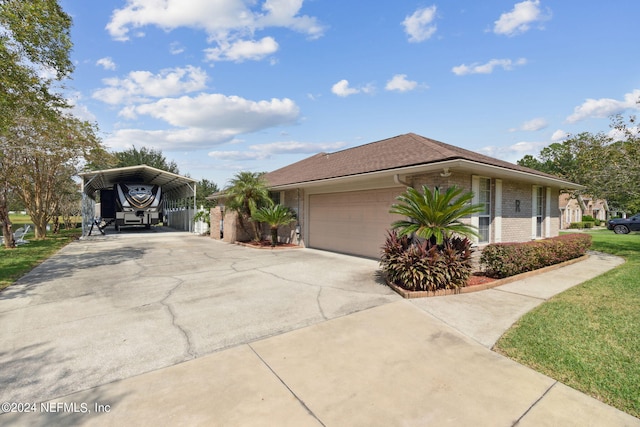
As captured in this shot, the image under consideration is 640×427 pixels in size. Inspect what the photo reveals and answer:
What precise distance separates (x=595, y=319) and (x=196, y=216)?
69.1ft

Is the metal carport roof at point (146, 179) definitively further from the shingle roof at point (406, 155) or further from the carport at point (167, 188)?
the shingle roof at point (406, 155)

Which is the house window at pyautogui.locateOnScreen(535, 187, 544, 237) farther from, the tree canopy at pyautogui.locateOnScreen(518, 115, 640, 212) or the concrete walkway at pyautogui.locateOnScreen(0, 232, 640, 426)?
the concrete walkway at pyautogui.locateOnScreen(0, 232, 640, 426)

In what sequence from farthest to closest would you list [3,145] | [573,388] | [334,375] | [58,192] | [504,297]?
1. [58,192]
2. [3,145]
3. [504,297]
4. [334,375]
5. [573,388]

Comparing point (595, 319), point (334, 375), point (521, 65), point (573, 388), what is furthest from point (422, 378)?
point (521, 65)

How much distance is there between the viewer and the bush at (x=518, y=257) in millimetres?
7117

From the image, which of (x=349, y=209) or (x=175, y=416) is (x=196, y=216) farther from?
(x=175, y=416)

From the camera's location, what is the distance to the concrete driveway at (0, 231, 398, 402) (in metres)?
3.34

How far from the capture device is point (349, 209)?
11289 millimetres

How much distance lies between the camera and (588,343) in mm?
3814

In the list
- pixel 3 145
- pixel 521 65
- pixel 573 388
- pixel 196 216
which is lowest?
pixel 573 388

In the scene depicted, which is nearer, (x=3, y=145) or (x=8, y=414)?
(x=8, y=414)

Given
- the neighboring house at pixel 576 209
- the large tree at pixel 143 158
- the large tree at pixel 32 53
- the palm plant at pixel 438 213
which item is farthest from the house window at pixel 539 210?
the large tree at pixel 143 158

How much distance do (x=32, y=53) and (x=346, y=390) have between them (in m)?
11.0

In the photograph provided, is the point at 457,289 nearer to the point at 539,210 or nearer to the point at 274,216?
the point at 539,210
